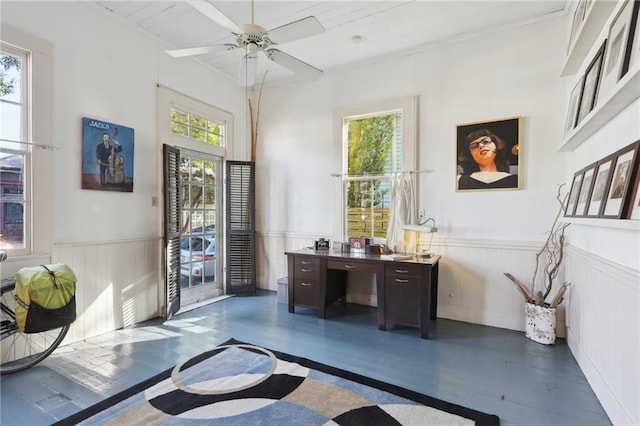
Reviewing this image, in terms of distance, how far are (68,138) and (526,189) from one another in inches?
184

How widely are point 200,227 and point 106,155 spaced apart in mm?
1602

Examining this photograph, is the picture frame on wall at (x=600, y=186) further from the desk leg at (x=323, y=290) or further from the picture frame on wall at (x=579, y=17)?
the desk leg at (x=323, y=290)

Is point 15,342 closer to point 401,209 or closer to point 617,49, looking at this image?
point 401,209

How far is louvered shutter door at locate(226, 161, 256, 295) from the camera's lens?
191 inches

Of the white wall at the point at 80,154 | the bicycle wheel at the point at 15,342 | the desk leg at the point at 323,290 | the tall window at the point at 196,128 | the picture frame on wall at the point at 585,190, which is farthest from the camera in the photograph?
the tall window at the point at 196,128

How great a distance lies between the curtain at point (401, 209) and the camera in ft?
12.9

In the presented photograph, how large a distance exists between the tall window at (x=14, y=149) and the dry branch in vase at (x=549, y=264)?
15.5ft

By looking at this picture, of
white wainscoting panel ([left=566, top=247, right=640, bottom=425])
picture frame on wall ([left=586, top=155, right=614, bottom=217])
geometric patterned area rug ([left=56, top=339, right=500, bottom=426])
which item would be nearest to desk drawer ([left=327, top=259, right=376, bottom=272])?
geometric patterned area rug ([left=56, top=339, right=500, bottom=426])

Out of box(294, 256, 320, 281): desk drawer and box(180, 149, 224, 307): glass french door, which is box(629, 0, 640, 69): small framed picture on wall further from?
box(180, 149, 224, 307): glass french door

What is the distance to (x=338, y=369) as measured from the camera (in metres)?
2.55

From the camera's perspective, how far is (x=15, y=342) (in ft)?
8.73

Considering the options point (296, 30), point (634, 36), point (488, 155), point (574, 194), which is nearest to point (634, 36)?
point (634, 36)

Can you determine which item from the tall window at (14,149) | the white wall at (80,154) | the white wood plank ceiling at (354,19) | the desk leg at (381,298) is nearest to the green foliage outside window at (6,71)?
the tall window at (14,149)

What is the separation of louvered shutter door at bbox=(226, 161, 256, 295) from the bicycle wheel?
2275 millimetres
